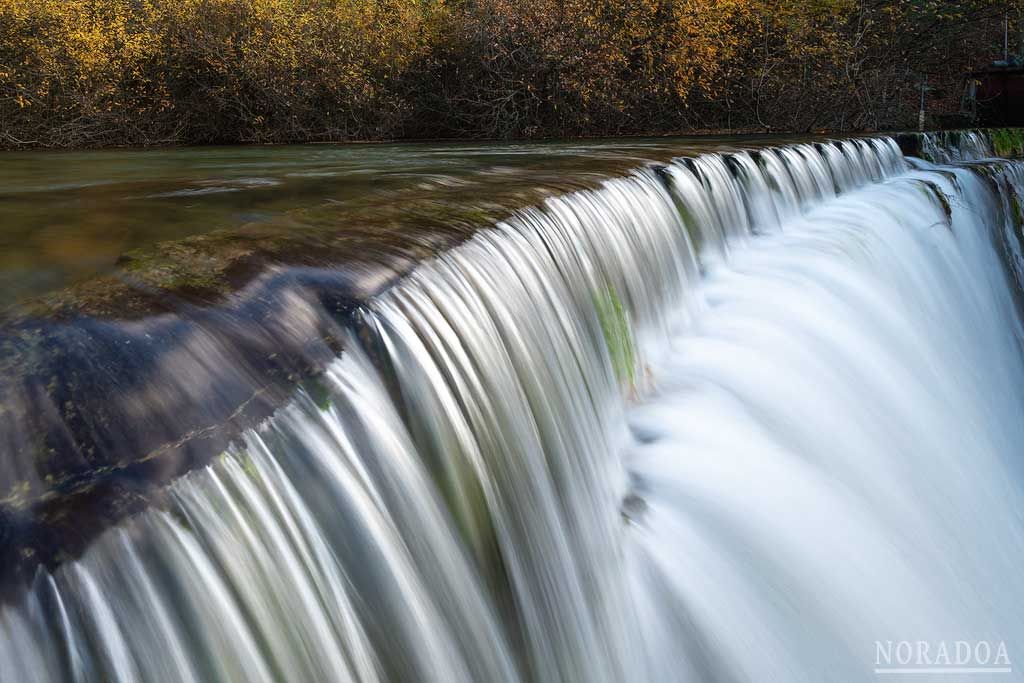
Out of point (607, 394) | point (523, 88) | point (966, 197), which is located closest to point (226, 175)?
point (607, 394)

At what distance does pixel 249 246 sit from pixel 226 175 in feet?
11.7

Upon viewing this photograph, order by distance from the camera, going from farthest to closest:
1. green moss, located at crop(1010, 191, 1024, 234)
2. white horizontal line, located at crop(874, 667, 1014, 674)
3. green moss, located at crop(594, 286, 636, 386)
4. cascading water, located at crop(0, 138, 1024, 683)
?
green moss, located at crop(1010, 191, 1024, 234) → green moss, located at crop(594, 286, 636, 386) → white horizontal line, located at crop(874, 667, 1014, 674) → cascading water, located at crop(0, 138, 1024, 683)

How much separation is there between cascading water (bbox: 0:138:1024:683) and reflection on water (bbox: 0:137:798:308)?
465 millimetres

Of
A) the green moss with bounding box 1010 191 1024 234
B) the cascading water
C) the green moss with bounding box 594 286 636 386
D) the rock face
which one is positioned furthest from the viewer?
the green moss with bounding box 1010 191 1024 234

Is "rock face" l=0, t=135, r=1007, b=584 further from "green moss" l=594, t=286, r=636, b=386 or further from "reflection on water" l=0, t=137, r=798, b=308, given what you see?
"green moss" l=594, t=286, r=636, b=386

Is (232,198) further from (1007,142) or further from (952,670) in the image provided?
(1007,142)

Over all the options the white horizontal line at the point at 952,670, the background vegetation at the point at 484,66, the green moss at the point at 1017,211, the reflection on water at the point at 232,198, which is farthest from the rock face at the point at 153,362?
the background vegetation at the point at 484,66

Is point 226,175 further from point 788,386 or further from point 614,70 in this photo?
point 614,70

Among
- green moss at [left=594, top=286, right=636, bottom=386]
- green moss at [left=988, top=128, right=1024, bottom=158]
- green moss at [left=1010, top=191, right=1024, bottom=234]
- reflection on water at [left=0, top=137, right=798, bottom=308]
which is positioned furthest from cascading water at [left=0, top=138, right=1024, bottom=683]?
green moss at [left=988, top=128, right=1024, bottom=158]

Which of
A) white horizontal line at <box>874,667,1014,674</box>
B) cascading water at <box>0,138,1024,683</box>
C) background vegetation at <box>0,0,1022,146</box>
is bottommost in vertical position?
white horizontal line at <box>874,667,1014,674</box>

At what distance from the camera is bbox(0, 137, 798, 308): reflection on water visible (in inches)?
117

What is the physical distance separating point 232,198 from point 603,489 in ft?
7.73

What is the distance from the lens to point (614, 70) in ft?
42.0

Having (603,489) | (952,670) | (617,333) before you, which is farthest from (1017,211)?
(603,489)
